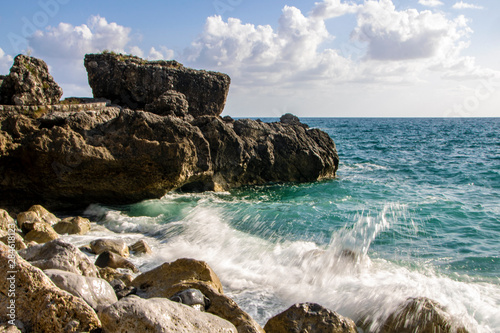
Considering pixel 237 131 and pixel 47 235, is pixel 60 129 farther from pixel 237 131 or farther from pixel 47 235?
pixel 237 131

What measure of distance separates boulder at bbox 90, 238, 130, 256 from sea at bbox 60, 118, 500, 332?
25 cm

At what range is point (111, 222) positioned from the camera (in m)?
10.7

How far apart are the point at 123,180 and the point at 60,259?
6066mm

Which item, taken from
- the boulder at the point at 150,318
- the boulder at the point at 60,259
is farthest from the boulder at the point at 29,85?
the boulder at the point at 150,318

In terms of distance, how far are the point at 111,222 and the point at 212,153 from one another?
4.88 m

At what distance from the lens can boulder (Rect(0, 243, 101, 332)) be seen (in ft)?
12.3

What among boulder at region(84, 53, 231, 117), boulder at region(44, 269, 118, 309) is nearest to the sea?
boulder at region(44, 269, 118, 309)

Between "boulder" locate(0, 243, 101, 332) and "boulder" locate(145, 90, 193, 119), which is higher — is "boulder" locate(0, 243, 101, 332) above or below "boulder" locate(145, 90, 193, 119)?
below

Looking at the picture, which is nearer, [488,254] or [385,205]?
[488,254]

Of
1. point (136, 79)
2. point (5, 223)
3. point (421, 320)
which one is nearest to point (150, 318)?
point (421, 320)

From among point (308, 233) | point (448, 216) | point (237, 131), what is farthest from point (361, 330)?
point (237, 131)

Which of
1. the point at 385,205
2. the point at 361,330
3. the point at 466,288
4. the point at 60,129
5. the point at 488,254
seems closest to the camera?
the point at 361,330

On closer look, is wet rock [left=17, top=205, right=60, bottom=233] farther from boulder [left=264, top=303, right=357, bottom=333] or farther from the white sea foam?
boulder [left=264, top=303, right=357, bottom=333]

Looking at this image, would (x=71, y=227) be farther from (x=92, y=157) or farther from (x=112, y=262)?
(x=112, y=262)
